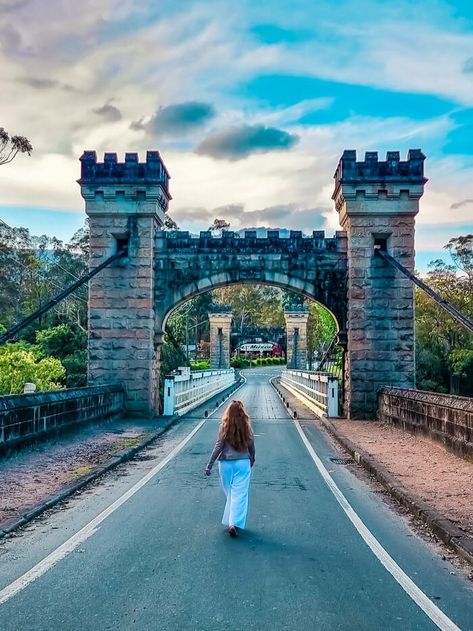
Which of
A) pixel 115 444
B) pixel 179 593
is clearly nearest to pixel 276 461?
pixel 115 444

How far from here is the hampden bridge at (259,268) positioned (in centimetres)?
1903

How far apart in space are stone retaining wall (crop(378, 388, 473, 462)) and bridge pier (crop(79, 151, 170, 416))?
704 cm

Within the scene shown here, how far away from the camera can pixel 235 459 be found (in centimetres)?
675

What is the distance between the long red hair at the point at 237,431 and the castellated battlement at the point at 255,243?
13.3 metres

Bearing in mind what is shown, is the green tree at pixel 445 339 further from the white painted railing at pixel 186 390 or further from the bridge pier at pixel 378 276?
the bridge pier at pixel 378 276

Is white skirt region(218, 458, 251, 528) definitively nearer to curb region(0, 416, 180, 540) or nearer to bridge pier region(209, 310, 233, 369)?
curb region(0, 416, 180, 540)

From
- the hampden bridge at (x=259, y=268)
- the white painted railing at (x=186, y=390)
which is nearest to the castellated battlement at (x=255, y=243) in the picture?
the hampden bridge at (x=259, y=268)

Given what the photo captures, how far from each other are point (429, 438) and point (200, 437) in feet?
16.5

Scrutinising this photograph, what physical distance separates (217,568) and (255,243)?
15.2 metres

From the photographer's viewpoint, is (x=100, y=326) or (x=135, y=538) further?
(x=100, y=326)

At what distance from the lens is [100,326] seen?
63.7ft

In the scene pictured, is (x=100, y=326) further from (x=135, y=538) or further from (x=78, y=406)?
(x=135, y=538)

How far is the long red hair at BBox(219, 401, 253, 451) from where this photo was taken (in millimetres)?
6785

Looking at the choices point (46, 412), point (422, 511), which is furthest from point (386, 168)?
point (422, 511)
